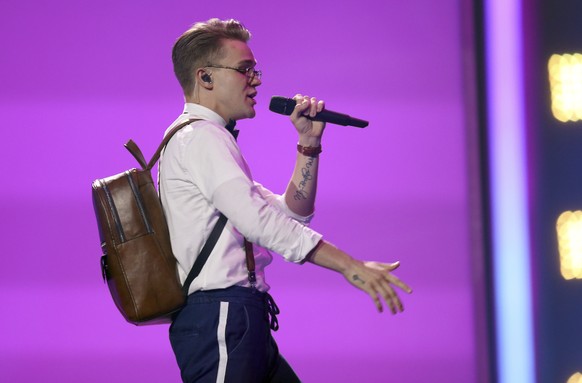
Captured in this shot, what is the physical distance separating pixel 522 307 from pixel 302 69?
1.27m

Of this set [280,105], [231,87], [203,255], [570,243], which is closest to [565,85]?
[570,243]

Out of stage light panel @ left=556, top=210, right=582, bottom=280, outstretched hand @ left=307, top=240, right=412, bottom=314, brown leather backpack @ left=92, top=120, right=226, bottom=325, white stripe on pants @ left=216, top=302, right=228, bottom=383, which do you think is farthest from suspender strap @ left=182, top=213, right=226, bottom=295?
stage light panel @ left=556, top=210, right=582, bottom=280

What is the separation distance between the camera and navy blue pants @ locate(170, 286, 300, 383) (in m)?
1.89

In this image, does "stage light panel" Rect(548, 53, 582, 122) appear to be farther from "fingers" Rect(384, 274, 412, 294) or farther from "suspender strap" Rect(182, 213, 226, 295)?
"suspender strap" Rect(182, 213, 226, 295)

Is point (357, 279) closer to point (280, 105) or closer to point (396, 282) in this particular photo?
point (396, 282)

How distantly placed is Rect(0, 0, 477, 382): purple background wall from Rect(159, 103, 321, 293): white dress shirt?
139 cm

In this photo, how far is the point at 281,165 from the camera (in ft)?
11.1

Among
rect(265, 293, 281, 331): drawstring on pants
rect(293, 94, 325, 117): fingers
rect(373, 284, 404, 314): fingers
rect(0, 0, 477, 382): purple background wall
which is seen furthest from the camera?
rect(0, 0, 477, 382): purple background wall

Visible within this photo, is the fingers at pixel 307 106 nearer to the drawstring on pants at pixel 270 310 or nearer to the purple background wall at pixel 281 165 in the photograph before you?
the drawstring on pants at pixel 270 310

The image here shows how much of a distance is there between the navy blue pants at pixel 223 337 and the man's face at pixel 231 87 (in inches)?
18.3

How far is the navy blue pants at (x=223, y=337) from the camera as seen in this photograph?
6.21ft

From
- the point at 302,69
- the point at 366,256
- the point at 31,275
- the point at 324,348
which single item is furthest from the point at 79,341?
the point at 302,69

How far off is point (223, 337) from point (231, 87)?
2.08ft

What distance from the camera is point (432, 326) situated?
11.3ft
